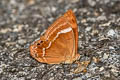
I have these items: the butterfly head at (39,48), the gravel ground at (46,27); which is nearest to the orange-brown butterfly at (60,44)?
the butterfly head at (39,48)

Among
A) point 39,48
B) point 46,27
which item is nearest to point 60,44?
point 39,48

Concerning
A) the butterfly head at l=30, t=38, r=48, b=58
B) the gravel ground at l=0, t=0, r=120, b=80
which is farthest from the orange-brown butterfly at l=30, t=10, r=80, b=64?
the gravel ground at l=0, t=0, r=120, b=80

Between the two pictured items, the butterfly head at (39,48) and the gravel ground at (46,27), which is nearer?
the gravel ground at (46,27)

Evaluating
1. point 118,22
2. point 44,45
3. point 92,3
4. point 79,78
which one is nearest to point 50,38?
point 44,45

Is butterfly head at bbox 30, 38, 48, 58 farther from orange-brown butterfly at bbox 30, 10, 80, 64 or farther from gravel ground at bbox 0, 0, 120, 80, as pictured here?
gravel ground at bbox 0, 0, 120, 80

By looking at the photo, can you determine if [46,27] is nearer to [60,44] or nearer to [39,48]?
[39,48]

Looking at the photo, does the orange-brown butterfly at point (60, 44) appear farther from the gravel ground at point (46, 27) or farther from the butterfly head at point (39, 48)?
the gravel ground at point (46, 27)
